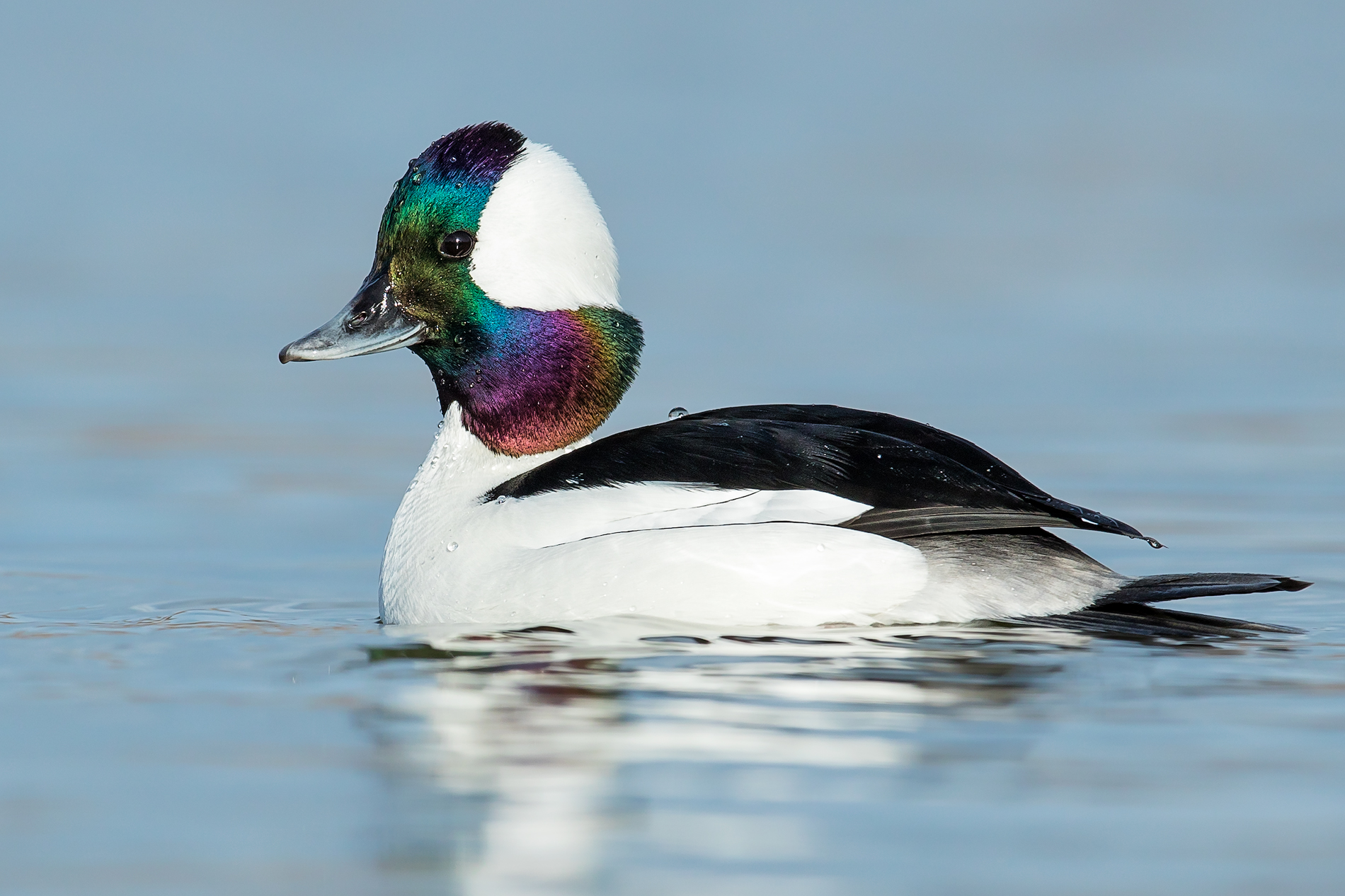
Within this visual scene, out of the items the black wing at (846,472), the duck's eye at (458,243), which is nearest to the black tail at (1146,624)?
the black wing at (846,472)

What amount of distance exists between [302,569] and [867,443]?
2.79 meters

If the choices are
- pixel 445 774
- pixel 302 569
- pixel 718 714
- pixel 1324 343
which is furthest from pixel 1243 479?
pixel 445 774

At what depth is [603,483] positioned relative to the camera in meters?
6.46

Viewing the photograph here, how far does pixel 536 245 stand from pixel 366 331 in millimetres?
708

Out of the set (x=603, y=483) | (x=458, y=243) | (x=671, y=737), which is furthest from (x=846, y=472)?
(x=458, y=243)

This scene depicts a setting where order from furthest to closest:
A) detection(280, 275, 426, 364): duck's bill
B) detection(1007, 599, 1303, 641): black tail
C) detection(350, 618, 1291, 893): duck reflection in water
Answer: detection(280, 275, 426, 364): duck's bill → detection(1007, 599, 1303, 641): black tail → detection(350, 618, 1291, 893): duck reflection in water

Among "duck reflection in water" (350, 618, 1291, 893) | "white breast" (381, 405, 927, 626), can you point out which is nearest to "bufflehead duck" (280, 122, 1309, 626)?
"white breast" (381, 405, 927, 626)

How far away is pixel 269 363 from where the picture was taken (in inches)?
530

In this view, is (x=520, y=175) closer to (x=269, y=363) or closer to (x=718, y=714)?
(x=718, y=714)

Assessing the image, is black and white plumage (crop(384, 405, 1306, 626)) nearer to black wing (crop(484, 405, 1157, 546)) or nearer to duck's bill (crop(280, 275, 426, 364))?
black wing (crop(484, 405, 1157, 546))

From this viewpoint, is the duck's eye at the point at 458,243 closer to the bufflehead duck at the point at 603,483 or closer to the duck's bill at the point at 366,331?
the bufflehead duck at the point at 603,483

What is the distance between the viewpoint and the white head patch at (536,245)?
23.1ft

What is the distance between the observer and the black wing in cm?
632

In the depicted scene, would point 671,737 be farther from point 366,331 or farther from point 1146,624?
point 366,331
